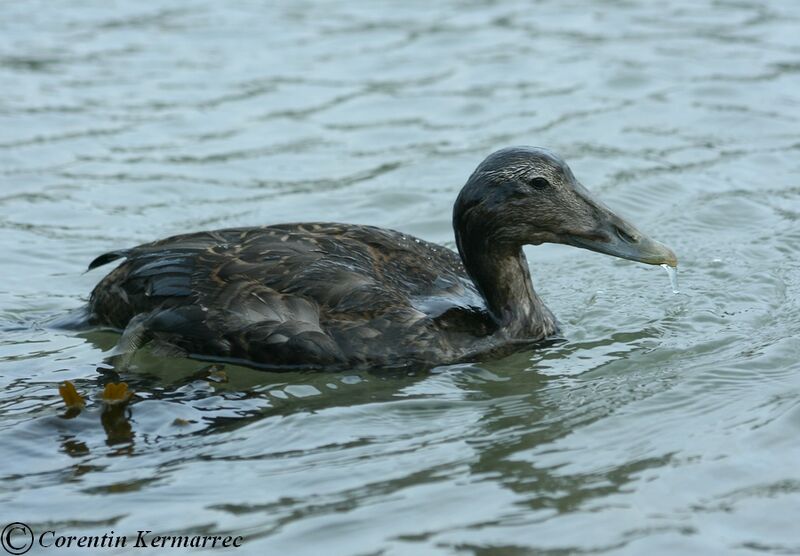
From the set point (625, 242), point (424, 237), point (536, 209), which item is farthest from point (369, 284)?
point (424, 237)

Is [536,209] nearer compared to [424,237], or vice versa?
[536,209]

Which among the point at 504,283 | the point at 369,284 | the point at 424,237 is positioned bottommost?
the point at 424,237

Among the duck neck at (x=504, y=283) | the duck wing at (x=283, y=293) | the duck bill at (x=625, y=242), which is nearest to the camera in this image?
the duck wing at (x=283, y=293)

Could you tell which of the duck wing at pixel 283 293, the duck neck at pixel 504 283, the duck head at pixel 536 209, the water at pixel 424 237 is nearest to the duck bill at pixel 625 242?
the duck head at pixel 536 209

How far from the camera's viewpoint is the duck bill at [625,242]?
8102 millimetres

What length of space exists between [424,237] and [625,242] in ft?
8.98

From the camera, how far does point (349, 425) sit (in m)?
7.26

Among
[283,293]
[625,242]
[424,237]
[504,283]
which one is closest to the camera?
[283,293]

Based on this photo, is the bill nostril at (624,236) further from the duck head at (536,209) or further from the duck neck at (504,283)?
the duck neck at (504,283)

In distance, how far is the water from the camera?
20.9 feet

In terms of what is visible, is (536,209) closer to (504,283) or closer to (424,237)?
(504,283)

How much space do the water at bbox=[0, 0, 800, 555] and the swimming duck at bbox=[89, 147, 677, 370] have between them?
0.53 ft

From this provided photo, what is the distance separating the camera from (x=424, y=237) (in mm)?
10695

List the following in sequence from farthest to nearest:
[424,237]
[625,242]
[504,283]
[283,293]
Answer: [424,237] → [504,283] → [625,242] → [283,293]
